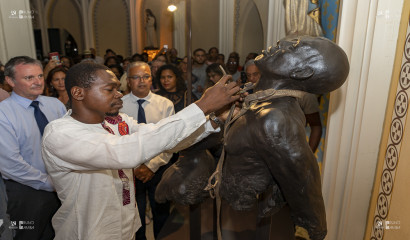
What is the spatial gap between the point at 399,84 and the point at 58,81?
3.01 meters

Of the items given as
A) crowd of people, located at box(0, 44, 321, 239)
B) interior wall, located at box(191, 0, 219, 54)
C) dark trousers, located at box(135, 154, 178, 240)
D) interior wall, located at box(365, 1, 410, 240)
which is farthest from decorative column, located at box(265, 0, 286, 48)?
interior wall, located at box(191, 0, 219, 54)

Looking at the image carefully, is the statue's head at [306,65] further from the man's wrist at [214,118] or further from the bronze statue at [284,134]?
the man's wrist at [214,118]

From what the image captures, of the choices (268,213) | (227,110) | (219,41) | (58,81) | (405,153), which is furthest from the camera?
(219,41)

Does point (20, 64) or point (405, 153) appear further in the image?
point (20, 64)

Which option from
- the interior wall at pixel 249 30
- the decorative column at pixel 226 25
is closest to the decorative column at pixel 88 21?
the decorative column at pixel 226 25

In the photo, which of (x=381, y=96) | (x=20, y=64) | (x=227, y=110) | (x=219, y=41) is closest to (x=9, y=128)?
(x=20, y=64)

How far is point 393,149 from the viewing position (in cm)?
183

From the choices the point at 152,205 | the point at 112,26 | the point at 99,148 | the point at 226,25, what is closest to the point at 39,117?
the point at 152,205

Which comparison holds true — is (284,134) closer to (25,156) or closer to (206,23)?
(25,156)

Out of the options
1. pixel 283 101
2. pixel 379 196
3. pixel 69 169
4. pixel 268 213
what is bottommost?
pixel 379 196

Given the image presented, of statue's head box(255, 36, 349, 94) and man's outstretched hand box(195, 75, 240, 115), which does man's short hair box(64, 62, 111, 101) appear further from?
statue's head box(255, 36, 349, 94)

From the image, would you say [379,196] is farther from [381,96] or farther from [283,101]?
[283,101]

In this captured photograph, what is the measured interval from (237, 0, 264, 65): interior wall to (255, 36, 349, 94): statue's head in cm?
669

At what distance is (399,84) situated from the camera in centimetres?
178
